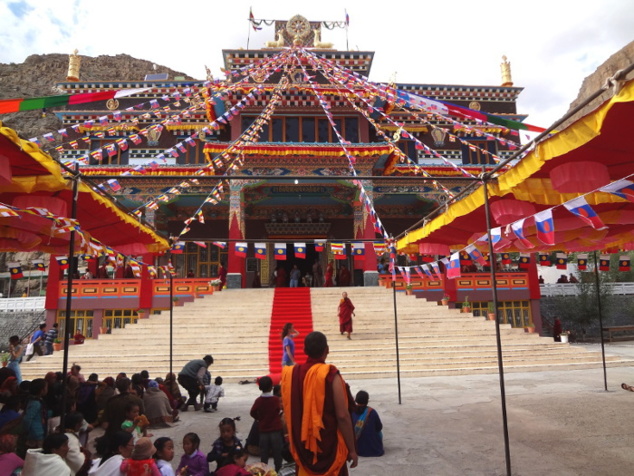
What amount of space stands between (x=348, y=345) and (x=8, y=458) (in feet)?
32.9

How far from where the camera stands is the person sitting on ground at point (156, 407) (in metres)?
7.12

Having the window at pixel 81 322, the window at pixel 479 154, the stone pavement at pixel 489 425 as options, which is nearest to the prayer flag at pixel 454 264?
the stone pavement at pixel 489 425

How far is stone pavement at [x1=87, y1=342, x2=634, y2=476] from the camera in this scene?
5.08m

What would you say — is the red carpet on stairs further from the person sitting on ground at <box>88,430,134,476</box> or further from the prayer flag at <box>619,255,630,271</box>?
the prayer flag at <box>619,255,630,271</box>

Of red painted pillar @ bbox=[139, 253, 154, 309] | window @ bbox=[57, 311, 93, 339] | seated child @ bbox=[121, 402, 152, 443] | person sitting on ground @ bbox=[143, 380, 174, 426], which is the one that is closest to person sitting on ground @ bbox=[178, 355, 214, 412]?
person sitting on ground @ bbox=[143, 380, 174, 426]

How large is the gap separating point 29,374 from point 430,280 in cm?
1434

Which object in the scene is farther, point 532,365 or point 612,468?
point 532,365

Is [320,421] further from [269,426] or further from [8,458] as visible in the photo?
[8,458]

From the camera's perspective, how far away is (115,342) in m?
13.8

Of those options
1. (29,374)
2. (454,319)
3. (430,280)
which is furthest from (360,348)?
(29,374)

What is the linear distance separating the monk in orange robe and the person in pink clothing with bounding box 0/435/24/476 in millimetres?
2612

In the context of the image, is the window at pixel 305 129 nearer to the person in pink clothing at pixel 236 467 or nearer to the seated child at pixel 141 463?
the person in pink clothing at pixel 236 467

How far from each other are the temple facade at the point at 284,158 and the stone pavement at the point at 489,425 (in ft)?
29.2

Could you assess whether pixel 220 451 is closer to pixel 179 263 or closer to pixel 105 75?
pixel 179 263
